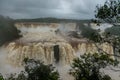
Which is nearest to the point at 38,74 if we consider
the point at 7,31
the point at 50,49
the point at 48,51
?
the point at 48,51

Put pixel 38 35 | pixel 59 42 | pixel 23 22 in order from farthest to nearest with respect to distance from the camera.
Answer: pixel 23 22 → pixel 38 35 → pixel 59 42

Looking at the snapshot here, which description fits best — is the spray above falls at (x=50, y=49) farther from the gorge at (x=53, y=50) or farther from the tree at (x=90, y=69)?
the tree at (x=90, y=69)

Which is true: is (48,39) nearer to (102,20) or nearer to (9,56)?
(9,56)

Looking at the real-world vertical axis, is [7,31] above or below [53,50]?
above

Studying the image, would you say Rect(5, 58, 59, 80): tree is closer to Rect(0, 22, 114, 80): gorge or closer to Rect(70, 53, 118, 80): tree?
Rect(70, 53, 118, 80): tree

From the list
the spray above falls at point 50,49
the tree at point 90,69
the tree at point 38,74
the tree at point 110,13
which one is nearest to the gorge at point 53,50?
the spray above falls at point 50,49

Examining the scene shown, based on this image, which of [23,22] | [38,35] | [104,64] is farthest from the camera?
[23,22]

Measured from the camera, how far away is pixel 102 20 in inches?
737

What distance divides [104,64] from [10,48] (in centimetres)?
1967

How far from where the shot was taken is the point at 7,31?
6631cm

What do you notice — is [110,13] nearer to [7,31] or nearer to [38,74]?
[38,74]

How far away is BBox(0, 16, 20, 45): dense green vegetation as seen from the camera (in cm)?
6219

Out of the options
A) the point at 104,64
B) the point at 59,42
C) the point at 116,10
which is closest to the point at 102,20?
the point at 116,10

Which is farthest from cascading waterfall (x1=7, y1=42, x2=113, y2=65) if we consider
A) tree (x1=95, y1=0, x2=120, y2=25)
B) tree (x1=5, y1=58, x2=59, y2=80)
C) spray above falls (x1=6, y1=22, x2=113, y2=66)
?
tree (x1=95, y1=0, x2=120, y2=25)
